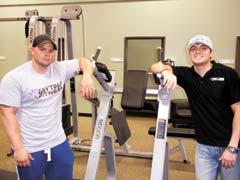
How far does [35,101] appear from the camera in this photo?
183cm

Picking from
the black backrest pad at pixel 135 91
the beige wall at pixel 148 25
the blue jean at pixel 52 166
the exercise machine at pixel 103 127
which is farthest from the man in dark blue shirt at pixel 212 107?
the beige wall at pixel 148 25

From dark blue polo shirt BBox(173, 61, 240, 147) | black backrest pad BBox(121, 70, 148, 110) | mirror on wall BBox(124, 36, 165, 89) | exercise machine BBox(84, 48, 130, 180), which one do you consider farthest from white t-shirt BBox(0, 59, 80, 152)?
mirror on wall BBox(124, 36, 165, 89)

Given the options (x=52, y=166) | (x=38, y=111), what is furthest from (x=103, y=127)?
(x=38, y=111)

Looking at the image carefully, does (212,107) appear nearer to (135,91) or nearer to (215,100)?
(215,100)

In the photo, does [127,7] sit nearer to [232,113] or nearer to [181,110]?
[181,110]

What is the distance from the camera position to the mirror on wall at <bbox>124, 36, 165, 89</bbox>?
631cm

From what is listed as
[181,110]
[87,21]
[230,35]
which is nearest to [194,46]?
[181,110]

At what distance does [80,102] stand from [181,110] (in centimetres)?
256

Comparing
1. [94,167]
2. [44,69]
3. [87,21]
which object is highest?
[87,21]

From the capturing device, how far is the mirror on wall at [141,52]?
20.7 feet

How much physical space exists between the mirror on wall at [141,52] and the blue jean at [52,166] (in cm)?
442

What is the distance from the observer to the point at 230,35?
586cm

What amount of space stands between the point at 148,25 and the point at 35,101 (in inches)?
190

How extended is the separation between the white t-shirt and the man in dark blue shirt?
68 cm
